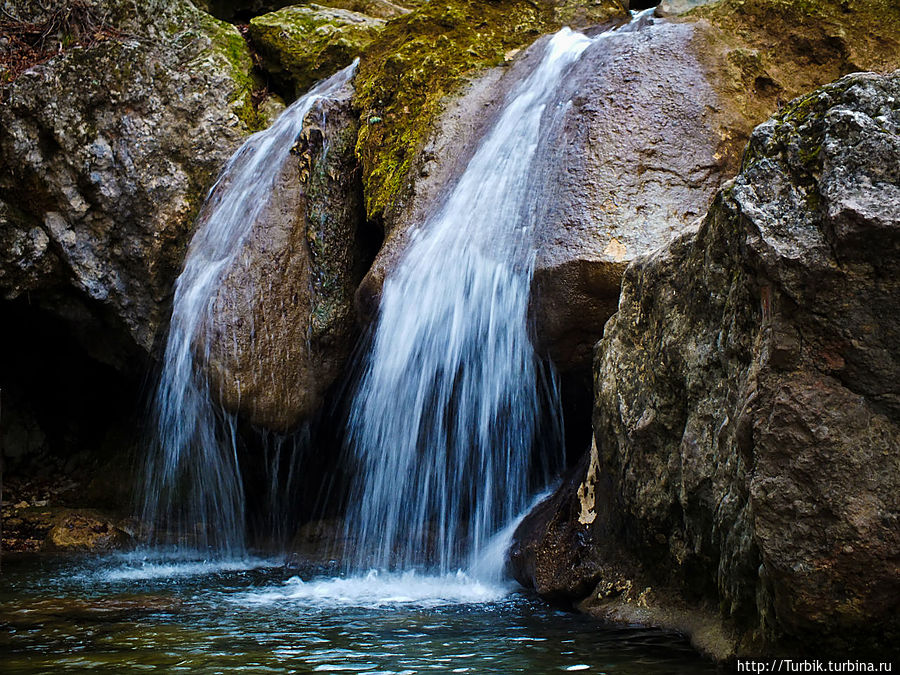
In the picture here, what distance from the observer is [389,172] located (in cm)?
642

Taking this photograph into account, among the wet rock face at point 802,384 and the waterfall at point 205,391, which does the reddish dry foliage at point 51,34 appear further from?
the wet rock face at point 802,384

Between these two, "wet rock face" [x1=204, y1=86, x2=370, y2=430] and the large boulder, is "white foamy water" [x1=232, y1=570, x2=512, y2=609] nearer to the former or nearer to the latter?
the large boulder

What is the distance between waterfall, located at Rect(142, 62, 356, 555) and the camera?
6652 mm

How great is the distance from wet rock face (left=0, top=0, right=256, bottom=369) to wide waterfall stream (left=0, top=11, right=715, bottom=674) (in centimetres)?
111

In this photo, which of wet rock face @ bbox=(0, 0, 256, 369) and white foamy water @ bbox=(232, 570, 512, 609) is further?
wet rock face @ bbox=(0, 0, 256, 369)

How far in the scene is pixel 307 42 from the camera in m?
9.20

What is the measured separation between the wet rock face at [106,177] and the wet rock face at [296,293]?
167 centimetres

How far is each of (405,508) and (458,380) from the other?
106cm

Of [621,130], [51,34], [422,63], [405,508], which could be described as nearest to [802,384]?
[621,130]

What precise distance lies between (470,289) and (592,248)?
0.88 m

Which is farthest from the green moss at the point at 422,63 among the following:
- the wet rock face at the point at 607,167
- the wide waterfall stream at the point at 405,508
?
the wide waterfall stream at the point at 405,508

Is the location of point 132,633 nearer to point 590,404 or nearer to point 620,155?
point 590,404

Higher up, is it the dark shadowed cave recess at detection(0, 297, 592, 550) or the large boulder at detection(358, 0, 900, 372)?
the large boulder at detection(358, 0, 900, 372)

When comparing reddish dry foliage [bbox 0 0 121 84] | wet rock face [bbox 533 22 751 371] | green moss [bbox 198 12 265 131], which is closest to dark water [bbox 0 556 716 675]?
wet rock face [bbox 533 22 751 371]
